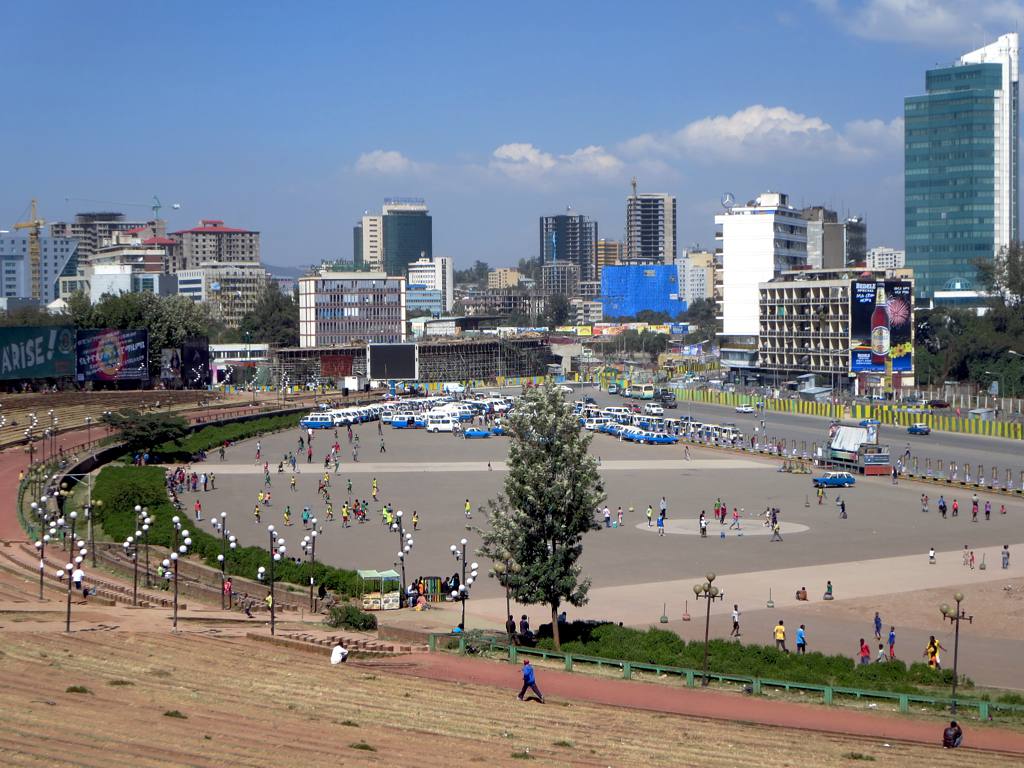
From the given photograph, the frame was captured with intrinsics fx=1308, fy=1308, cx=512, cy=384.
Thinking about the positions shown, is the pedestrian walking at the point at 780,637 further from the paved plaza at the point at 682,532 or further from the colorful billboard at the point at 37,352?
the colorful billboard at the point at 37,352

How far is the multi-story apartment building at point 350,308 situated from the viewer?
128 metres

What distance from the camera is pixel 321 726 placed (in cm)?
2072

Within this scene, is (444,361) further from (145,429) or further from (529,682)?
(529,682)

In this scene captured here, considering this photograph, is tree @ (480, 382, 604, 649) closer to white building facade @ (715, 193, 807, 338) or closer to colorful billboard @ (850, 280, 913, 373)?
colorful billboard @ (850, 280, 913, 373)

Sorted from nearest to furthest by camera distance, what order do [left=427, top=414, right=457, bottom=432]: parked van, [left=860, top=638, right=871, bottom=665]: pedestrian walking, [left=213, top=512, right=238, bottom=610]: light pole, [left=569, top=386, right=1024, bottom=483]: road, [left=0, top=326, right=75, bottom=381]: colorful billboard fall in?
[left=860, top=638, right=871, bottom=665]: pedestrian walking
[left=213, top=512, right=238, bottom=610]: light pole
[left=569, top=386, right=1024, bottom=483]: road
[left=0, top=326, right=75, bottom=381]: colorful billboard
[left=427, top=414, right=457, bottom=432]: parked van

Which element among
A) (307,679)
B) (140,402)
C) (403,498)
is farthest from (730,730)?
(140,402)

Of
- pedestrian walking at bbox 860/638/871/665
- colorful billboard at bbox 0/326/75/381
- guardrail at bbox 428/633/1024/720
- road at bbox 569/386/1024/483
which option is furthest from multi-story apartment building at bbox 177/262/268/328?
pedestrian walking at bbox 860/638/871/665

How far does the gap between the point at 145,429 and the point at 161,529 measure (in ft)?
73.9

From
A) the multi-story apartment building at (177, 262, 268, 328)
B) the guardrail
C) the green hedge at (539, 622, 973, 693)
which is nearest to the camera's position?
the guardrail

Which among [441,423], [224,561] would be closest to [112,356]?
[441,423]

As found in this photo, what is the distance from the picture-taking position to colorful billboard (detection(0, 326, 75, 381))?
3078 inches

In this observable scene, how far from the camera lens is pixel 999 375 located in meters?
91.6

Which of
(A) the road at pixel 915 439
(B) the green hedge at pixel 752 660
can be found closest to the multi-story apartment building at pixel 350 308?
(A) the road at pixel 915 439

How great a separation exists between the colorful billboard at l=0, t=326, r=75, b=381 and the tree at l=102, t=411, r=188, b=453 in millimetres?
16588
